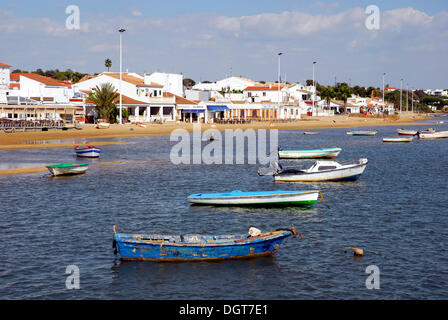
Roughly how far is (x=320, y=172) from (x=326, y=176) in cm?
84

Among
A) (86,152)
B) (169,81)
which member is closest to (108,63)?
(169,81)

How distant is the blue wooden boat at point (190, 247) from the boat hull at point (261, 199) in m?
10.0

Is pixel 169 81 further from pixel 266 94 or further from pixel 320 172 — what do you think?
pixel 320 172

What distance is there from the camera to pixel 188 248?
23.3 meters

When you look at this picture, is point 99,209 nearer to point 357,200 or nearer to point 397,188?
point 357,200

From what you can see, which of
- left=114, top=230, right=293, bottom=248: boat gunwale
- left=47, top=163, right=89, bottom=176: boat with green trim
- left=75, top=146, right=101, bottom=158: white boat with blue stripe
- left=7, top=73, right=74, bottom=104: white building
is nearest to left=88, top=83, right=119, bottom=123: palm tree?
left=7, top=73, right=74, bottom=104: white building

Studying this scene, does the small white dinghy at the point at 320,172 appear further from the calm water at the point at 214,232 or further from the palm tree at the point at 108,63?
the palm tree at the point at 108,63

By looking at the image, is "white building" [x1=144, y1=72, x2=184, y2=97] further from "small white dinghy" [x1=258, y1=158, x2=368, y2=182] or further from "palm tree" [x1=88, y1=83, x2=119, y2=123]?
"small white dinghy" [x1=258, y1=158, x2=368, y2=182]

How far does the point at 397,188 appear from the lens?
44.4 m

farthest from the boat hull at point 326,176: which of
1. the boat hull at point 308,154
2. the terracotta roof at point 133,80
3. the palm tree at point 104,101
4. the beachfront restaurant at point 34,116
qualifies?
the terracotta roof at point 133,80

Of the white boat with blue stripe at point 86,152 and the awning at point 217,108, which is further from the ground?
the awning at point 217,108

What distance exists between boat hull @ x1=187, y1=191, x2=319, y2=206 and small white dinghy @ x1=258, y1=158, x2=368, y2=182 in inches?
351

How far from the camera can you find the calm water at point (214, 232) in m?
21.1
